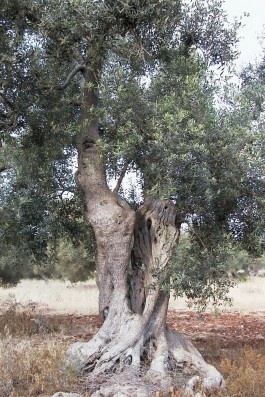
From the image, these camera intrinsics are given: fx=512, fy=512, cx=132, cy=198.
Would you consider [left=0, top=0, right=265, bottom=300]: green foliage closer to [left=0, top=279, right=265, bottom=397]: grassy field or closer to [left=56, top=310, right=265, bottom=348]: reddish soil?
[left=0, top=279, right=265, bottom=397]: grassy field

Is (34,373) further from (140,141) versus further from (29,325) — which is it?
(29,325)

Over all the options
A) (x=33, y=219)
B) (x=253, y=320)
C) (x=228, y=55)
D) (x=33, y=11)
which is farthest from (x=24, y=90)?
(x=253, y=320)

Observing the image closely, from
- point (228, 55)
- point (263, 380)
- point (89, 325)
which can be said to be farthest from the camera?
point (89, 325)

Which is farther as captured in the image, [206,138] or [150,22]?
[150,22]

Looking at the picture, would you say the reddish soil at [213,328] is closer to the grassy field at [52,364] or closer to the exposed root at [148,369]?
the grassy field at [52,364]

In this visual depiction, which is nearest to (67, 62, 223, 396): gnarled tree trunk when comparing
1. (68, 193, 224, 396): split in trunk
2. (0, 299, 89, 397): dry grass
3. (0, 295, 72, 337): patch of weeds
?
(68, 193, 224, 396): split in trunk

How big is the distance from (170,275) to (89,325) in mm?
7378

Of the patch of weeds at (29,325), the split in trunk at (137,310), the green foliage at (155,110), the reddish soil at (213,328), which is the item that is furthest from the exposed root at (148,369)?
the patch of weeds at (29,325)

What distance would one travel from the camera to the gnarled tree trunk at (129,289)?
7453mm

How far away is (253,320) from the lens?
56.0ft

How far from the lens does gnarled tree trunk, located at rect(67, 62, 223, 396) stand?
7453 mm

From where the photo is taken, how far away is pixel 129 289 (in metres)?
8.69

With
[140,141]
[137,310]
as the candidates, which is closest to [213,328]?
[137,310]

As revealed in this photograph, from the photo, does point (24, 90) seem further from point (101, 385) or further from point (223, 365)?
point (223, 365)
